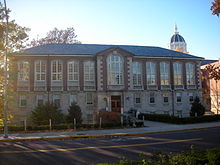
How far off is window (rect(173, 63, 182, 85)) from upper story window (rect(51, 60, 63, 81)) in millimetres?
21324

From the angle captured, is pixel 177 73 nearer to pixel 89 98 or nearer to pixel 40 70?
pixel 89 98

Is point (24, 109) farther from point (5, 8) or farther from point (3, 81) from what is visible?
point (5, 8)

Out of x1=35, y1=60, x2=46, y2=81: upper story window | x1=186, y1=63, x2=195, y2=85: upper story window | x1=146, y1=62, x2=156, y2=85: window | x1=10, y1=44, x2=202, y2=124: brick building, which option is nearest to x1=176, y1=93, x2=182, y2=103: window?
x1=10, y1=44, x2=202, y2=124: brick building

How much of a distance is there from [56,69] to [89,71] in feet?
18.0

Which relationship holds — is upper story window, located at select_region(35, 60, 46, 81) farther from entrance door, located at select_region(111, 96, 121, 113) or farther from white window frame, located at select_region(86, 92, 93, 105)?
entrance door, located at select_region(111, 96, 121, 113)

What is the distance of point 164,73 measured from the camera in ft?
113

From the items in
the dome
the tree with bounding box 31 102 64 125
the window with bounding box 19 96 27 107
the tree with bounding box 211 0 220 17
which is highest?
the dome

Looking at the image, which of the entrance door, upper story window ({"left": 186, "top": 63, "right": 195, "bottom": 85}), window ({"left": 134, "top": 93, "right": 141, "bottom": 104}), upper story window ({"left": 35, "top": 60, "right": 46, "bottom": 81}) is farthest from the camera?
upper story window ({"left": 186, "top": 63, "right": 195, "bottom": 85})

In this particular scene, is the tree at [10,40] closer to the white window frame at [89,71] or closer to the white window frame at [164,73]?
the white window frame at [89,71]

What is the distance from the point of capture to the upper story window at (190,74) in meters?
35.8

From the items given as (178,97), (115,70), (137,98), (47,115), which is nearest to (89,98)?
(115,70)

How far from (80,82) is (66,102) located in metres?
4.03

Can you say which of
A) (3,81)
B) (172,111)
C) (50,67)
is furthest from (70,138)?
(172,111)

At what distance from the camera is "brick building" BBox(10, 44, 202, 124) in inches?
1154
